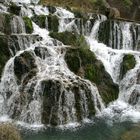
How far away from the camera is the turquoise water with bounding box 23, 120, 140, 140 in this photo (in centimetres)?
1795

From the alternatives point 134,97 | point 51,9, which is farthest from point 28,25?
point 134,97

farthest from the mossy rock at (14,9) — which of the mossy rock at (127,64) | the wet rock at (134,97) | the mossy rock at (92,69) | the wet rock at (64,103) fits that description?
the wet rock at (134,97)

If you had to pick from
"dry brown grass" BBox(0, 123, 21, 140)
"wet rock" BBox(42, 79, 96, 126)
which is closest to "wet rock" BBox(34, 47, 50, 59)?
"wet rock" BBox(42, 79, 96, 126)

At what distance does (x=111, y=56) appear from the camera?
25.6 meters

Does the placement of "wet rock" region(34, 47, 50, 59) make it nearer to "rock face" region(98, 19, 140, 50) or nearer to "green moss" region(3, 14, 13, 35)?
"green moss" region(3, 14, 13, 35)

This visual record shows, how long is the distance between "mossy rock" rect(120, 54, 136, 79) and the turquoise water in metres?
5.09

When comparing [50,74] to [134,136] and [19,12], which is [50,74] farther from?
[19,12]

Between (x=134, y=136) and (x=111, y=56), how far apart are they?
29.2 feet

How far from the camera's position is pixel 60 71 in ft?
70.9

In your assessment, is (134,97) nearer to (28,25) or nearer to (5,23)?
(28,25)

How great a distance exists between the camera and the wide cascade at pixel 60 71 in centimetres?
1998

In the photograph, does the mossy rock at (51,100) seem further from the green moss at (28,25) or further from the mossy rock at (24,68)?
the green moss at (28,25)

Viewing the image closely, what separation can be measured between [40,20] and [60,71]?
A: 7190 mm

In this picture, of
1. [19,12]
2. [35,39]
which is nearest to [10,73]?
[35,39]
